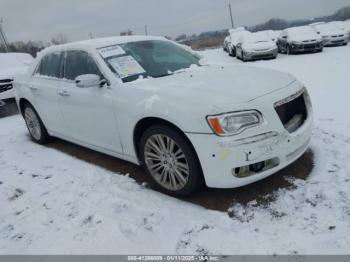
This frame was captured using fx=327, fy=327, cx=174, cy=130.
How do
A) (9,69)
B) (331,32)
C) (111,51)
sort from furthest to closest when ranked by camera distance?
(331,32)
(9,69)
(111,51)

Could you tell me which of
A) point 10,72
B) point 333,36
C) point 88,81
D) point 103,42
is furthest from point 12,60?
point 333,36

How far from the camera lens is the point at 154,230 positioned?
9.54 ft

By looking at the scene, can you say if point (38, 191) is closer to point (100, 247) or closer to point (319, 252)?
point (100, 247)

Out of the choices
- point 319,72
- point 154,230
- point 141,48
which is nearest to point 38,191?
point 154,230

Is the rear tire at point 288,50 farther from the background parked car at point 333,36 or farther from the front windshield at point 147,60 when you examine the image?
the front windshield at point 147,60

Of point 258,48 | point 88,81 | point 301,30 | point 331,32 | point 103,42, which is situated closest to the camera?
point 88,81

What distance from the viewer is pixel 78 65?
4270 millimetres

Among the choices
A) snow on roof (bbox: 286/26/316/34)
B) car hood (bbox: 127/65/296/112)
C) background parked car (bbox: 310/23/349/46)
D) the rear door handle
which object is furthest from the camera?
background parked car (bbox: 310/23/349/46)

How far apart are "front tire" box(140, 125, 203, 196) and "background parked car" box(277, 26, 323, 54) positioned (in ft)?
45.6

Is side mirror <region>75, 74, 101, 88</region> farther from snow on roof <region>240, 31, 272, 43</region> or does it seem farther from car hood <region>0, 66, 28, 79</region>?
snow on roof <region>240, 31, 272, 43</region>

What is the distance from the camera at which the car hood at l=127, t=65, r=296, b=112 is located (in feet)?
9.86

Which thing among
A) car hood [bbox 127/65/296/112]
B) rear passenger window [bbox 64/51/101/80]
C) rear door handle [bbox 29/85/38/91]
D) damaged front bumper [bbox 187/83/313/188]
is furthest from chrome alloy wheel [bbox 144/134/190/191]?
rear door handle [bbox 29/85/38/91]

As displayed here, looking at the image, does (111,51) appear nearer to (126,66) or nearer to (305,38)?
(126,66)

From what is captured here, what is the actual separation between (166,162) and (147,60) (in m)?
1.38
